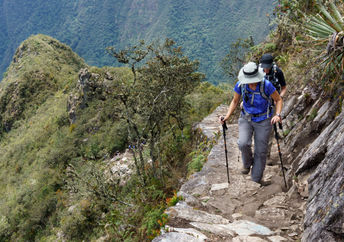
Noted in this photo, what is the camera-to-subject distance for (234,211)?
178 inches

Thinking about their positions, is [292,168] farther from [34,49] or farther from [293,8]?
[34,49]

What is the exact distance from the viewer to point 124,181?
45.1 feet

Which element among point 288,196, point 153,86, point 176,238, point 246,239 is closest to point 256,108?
point 288,196

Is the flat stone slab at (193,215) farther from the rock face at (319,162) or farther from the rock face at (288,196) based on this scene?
the rock face at (319,162)

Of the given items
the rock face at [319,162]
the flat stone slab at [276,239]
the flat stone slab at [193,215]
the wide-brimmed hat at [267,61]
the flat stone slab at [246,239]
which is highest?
the wide-brimmed hat at [267,61]

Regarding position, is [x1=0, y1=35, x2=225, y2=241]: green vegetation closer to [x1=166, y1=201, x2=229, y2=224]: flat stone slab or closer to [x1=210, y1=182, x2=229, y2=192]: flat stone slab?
[x1=166, y1=201, x2=229, y2=224]: flat stone slab

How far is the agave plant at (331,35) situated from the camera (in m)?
4.86

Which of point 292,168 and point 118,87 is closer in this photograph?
point 292,168

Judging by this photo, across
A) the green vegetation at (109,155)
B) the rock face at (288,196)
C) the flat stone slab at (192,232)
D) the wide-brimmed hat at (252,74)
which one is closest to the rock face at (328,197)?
the rock face at (288,196)

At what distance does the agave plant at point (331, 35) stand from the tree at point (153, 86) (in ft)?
16.9

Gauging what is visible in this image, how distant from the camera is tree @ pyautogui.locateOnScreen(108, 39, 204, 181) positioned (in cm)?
965

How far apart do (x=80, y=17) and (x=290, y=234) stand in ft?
583

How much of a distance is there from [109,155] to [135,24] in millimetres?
132886

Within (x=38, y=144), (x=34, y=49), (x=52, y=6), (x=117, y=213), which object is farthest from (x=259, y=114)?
(x=52, y=6)
